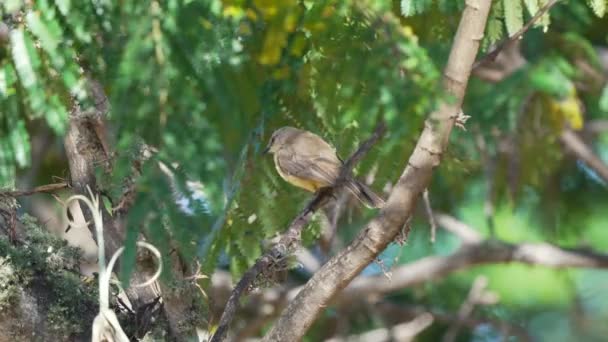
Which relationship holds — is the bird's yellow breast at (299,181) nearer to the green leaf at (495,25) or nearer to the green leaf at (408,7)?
the green leaf at (495,25)

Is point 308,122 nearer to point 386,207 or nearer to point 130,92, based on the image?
point 386,207

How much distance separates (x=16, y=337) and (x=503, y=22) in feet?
6.39

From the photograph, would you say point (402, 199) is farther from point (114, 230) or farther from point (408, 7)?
point (114, 230)

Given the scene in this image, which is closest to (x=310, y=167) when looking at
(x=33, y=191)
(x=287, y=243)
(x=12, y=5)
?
(x=287, y=243)

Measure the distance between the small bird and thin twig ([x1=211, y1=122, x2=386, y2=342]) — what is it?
65 millimetres

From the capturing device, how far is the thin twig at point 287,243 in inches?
145

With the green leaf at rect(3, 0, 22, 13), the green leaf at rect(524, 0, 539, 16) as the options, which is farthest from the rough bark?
the green leaf at rect(524, 0, 539, 16)

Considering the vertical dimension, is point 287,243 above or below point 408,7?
below

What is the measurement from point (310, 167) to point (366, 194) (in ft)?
1.03

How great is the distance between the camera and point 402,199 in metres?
3.41

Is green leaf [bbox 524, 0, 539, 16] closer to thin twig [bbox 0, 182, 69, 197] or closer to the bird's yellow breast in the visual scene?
the bird's yellow breast

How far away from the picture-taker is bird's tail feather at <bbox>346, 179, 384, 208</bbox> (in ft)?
15.7

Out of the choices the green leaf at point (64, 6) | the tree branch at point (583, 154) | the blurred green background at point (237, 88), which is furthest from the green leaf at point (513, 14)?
the tree branch at point (583, 154)

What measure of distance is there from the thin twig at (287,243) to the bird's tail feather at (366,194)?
4 centimetres
